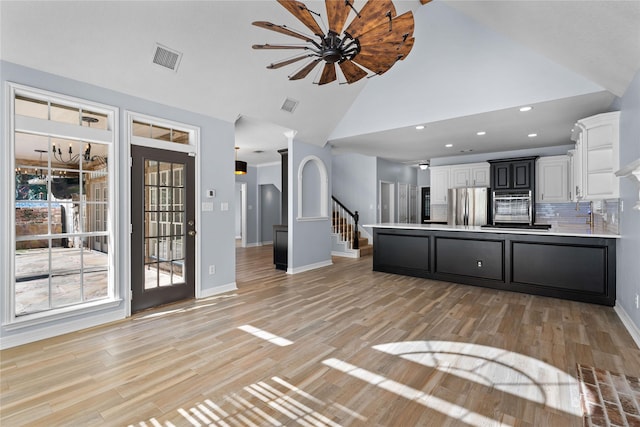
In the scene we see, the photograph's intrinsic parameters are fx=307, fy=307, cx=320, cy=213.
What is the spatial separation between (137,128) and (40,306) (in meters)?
2.17

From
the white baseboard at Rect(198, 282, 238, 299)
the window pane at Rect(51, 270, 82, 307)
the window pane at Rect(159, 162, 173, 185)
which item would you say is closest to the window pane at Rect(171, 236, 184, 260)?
the white baseboard at Rect(198, 282, 238, 299)

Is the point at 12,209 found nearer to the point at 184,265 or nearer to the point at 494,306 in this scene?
the point at 184,265

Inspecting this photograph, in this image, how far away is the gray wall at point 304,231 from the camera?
6000mm

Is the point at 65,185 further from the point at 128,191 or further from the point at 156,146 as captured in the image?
the point at 156,146

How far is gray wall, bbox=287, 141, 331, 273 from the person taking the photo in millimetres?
6000

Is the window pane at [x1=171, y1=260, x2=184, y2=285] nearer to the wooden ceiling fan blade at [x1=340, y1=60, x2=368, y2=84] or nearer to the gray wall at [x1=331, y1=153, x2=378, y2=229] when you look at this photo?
the wooden ceiling fan blade at [x1=340, y1=60, x2=368, y2=84]

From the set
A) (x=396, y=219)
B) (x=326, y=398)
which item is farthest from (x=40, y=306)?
(x=396, y=219)

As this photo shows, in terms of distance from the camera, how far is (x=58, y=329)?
3094 mm

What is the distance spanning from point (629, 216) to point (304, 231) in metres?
4.71

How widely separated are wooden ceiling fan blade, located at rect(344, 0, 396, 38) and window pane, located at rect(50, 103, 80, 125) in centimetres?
296

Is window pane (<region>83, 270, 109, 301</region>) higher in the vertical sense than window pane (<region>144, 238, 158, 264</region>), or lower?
lower

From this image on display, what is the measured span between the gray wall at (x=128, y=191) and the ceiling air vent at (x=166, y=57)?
0.55 metres

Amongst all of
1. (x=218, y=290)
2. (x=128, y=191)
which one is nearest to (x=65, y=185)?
(x=128, y=191)

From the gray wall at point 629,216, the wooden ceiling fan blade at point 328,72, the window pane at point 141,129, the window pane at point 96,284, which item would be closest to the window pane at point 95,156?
the window pane at point 141,129
